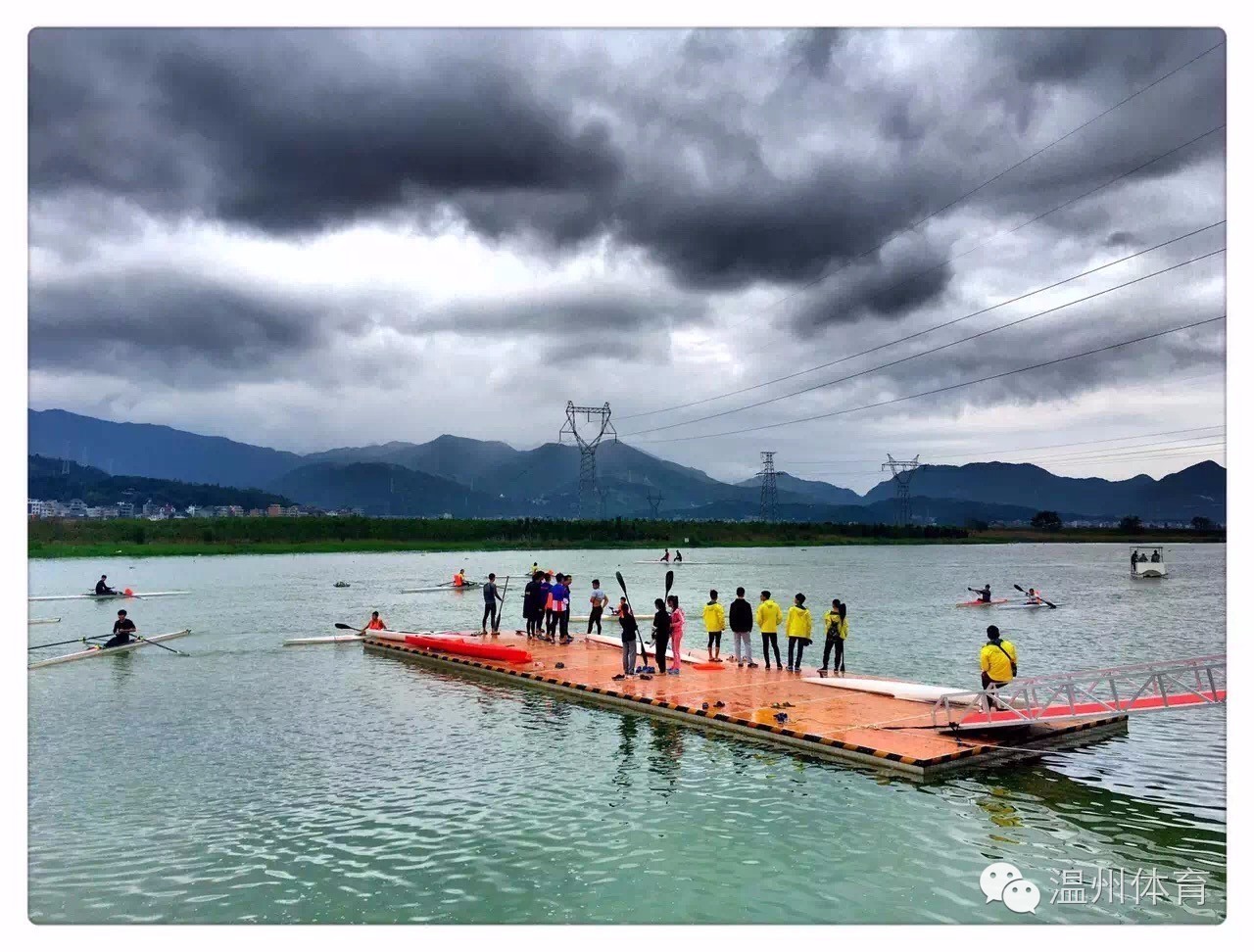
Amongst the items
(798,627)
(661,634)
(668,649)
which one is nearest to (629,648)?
(661,634)

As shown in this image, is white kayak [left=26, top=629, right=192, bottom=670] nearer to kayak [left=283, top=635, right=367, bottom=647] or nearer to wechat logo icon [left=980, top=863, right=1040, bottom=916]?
kayak [left=283, top=635, right=367, bottom=647]

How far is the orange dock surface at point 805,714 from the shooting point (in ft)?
67.4

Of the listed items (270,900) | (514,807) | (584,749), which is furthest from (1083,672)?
(270,900)

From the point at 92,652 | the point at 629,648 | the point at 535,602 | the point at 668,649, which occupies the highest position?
the point at 535,602

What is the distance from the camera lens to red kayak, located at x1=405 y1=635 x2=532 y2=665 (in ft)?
114

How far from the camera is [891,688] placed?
88.1 ft

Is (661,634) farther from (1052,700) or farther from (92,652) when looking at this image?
(92,652)

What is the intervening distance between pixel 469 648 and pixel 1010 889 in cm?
2645

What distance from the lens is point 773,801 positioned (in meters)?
18.0

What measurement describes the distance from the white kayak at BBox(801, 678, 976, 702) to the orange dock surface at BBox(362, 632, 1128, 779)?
0.27m

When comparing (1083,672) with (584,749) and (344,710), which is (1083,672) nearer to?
(584,749)

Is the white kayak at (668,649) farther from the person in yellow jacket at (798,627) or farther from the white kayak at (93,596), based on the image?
the white kayak at (93,596)

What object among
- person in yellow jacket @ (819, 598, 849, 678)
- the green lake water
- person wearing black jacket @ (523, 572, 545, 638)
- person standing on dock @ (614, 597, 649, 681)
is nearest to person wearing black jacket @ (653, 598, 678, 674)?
person standing on dock @ (614, 597, 649, 681)

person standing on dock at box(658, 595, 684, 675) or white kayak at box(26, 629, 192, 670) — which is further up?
person standing on dock at box(658, 595, 684, 675)
